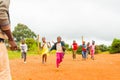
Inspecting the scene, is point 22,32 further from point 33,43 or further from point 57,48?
point 57,48

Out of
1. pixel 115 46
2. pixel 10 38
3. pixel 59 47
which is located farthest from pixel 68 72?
Result: pixel 115 46

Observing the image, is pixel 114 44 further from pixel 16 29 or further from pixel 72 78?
pixel 16 29

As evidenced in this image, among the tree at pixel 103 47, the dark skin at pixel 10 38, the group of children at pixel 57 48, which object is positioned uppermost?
the dark skin at pixel 10 38

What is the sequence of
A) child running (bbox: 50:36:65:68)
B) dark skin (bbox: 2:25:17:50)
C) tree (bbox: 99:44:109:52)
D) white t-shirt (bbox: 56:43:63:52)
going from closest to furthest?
dark skin (bbox: 2:25:17:50) → child running (bbox: 50:36:65:68) → white t-shirt (bbox: 56:43:63:52) → tree (bbox: 99:44:109:52)

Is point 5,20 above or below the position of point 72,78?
above

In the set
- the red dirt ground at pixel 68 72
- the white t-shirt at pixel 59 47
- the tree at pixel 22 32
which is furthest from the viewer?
the tree at pixel 22 32

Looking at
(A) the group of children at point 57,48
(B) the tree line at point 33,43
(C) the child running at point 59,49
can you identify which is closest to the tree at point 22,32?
(B) the tree line at point 33,43

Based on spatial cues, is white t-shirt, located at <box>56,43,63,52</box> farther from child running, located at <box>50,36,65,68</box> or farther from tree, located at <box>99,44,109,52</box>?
tree, located at <box>99,44,109,52</box>

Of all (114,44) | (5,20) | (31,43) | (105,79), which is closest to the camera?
(5,20)

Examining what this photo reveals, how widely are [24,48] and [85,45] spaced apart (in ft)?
19.1

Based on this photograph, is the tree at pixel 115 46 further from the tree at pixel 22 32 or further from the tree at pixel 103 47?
the tree at pixel 22 32

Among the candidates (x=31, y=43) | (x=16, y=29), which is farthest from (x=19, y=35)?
(x=31, y=43)

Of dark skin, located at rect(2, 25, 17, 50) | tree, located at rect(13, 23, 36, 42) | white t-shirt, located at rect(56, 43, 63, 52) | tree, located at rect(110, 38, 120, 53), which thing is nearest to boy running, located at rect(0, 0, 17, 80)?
dark skin, located at rect(2, 25, 17, 50)

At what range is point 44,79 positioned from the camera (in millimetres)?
12688
